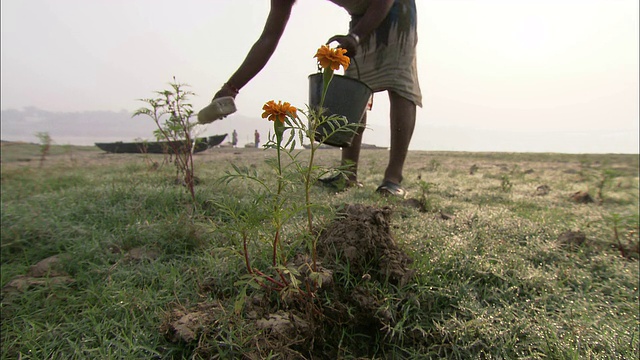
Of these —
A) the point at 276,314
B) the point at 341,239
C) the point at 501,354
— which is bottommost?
the point at 501,354

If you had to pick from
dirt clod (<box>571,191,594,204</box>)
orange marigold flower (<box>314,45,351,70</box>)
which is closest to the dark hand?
orange marigold flower (<box>314,45,351,70</box>)

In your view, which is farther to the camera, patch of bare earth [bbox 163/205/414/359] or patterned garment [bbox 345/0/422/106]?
patterned garment [bbox 345/0/422/106]

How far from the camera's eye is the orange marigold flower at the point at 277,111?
830 millimetres

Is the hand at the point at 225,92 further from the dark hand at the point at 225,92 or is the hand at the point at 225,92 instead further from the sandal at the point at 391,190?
the sandal at the point at 391,190

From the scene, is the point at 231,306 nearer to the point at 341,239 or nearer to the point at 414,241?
the point at 341,239

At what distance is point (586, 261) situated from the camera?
5.61ft

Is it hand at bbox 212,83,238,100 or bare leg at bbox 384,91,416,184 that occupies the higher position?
hand at bbox 212,83,238,100

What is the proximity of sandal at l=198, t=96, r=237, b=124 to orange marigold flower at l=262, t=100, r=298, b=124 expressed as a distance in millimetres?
1608

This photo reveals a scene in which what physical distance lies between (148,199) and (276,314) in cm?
187

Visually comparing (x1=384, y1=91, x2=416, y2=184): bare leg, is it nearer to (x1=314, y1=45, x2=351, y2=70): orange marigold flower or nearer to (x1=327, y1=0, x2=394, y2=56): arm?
(x1=327, y1=0, x2=394, y2=56): arm

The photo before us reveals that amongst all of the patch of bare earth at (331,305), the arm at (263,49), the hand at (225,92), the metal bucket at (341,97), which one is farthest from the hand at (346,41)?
the patch of bare earth at (331,305)

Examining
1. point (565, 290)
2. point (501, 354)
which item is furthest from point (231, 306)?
point (565, 290)

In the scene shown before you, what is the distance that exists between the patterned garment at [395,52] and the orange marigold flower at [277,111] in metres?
2.25

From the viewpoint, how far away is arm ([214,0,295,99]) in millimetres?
2438
